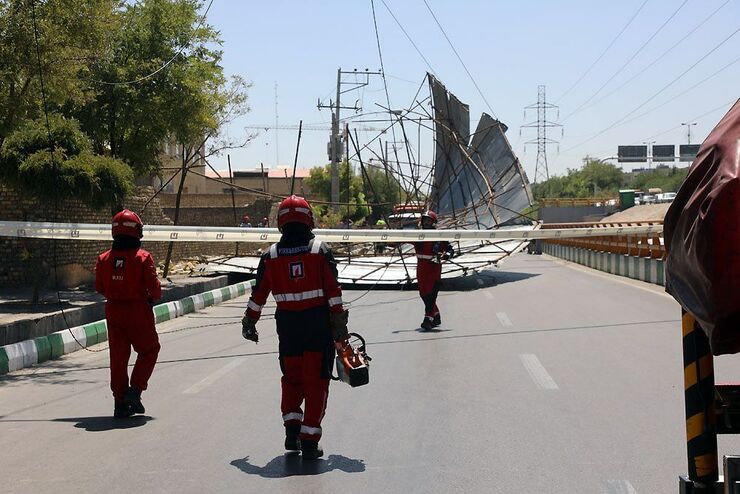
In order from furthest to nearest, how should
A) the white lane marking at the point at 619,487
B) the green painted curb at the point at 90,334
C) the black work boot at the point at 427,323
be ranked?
the black work boot at the point at 427,323
the green painted curb at the point at 90,334
the white lane marking at the point at 619,487

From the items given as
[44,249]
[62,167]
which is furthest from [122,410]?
[44,249]

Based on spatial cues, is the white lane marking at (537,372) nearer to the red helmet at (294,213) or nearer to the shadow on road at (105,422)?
the red helmet at (294,213)

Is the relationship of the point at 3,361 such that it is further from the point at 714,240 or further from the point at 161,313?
the point at 714,240

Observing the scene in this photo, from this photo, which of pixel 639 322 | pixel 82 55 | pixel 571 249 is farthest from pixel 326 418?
pixel 571 249

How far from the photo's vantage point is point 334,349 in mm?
6816

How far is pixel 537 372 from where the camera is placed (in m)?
10.2

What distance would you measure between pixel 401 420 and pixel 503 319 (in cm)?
856

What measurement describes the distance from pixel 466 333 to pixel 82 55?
22.5 feet

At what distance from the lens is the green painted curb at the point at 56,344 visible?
42.5 ft

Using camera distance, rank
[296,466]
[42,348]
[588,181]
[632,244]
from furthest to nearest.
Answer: [588,181], [632,244], [42,348], [296,466]

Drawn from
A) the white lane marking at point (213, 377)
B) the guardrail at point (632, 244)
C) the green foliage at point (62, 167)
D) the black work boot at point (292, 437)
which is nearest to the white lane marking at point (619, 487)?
the black work boot at point (292, 437)

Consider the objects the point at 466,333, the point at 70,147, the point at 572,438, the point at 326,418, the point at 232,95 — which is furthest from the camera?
the point at 232,95

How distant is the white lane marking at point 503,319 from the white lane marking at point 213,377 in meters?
5.14

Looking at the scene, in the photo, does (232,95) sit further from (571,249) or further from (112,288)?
(112,288)
